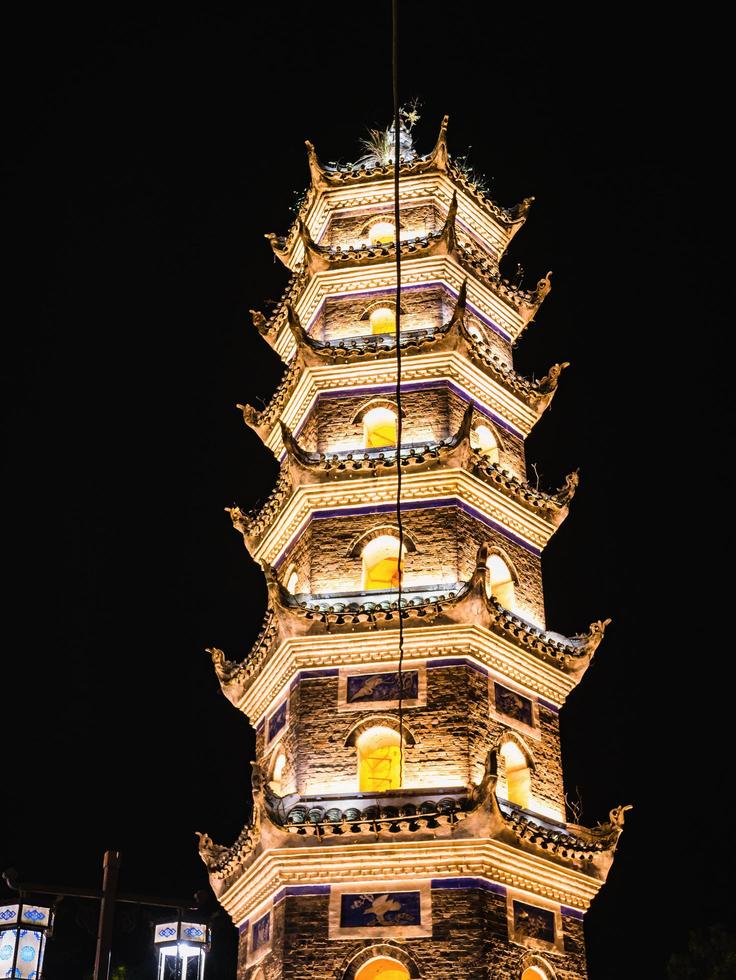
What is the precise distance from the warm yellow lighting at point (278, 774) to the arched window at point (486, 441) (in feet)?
20.1

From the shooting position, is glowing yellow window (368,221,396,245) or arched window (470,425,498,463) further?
glowing yellow window (368,221,396,245)

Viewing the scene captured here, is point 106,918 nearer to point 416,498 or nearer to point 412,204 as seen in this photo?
point 416,498

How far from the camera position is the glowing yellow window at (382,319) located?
20594mm

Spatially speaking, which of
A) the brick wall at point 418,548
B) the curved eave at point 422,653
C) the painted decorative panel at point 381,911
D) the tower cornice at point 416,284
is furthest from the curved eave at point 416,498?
the painted decorative panel at point 381,911

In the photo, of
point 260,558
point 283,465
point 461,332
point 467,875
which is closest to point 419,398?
point 461,332

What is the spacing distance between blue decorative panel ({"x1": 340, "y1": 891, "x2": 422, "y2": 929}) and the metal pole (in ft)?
9.23

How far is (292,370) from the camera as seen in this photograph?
65.7 feet

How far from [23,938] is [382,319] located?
11.4m

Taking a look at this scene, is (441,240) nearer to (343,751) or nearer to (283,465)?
(283,465)

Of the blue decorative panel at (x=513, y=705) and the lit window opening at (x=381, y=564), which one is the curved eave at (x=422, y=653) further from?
the lit window opening at (x=381, y=564)

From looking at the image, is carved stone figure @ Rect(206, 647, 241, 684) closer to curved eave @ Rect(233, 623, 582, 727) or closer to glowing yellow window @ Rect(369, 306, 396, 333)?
curved eave @ Rect(233, 623, 582, 727)

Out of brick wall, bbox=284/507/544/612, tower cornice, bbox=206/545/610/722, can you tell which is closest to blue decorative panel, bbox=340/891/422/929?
tower cornice, bbox=206/545/610/722

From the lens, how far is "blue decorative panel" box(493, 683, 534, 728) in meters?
16.6

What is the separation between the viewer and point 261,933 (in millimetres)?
15734
